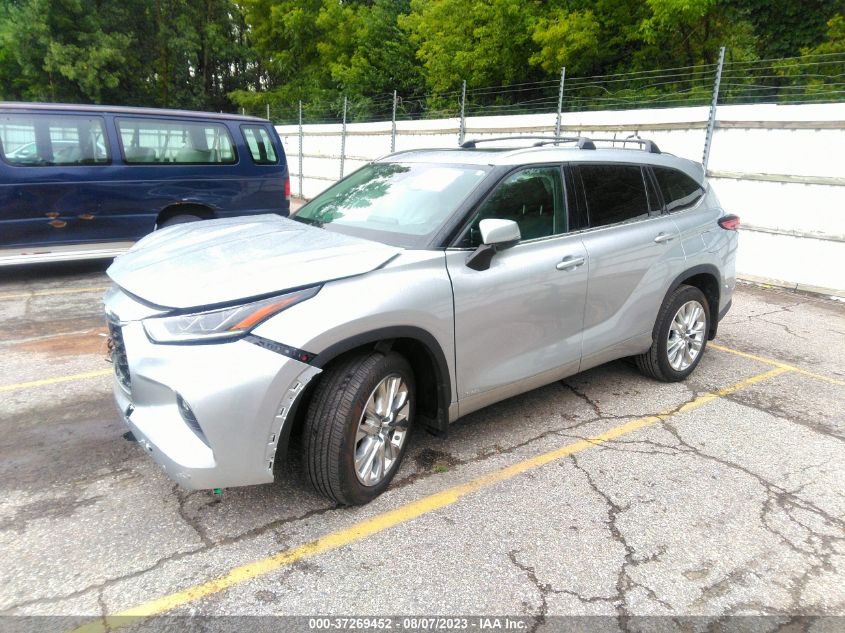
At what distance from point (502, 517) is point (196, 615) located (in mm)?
1458

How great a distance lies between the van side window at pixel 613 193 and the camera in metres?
4.07

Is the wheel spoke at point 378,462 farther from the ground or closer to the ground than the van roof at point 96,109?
closer to the ground

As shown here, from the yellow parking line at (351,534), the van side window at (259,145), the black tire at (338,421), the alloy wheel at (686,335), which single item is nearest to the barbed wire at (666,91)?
the alloy wheel at (686,335)

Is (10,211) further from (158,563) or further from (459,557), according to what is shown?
(459,557)

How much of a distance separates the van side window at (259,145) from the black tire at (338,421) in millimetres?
6592

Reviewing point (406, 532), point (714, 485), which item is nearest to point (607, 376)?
point (714, 485)

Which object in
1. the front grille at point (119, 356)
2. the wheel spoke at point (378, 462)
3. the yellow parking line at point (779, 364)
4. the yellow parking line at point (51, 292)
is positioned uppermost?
the front grille at point (119, 356)

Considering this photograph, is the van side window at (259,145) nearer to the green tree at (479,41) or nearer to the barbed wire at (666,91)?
the barbed wire at (666,91)

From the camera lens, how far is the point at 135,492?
10.2 ft

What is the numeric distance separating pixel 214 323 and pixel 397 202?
154cm

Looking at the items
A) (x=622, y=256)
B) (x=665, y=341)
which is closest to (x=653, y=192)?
A: (x=622, y=256)

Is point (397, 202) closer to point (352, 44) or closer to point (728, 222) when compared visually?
point (728, 222)

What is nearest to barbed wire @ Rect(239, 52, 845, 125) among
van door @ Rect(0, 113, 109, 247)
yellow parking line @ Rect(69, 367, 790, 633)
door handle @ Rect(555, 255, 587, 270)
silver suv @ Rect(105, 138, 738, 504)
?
silver suv @ Rect(105, 138, 738, 504)

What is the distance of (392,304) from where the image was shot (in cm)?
292
